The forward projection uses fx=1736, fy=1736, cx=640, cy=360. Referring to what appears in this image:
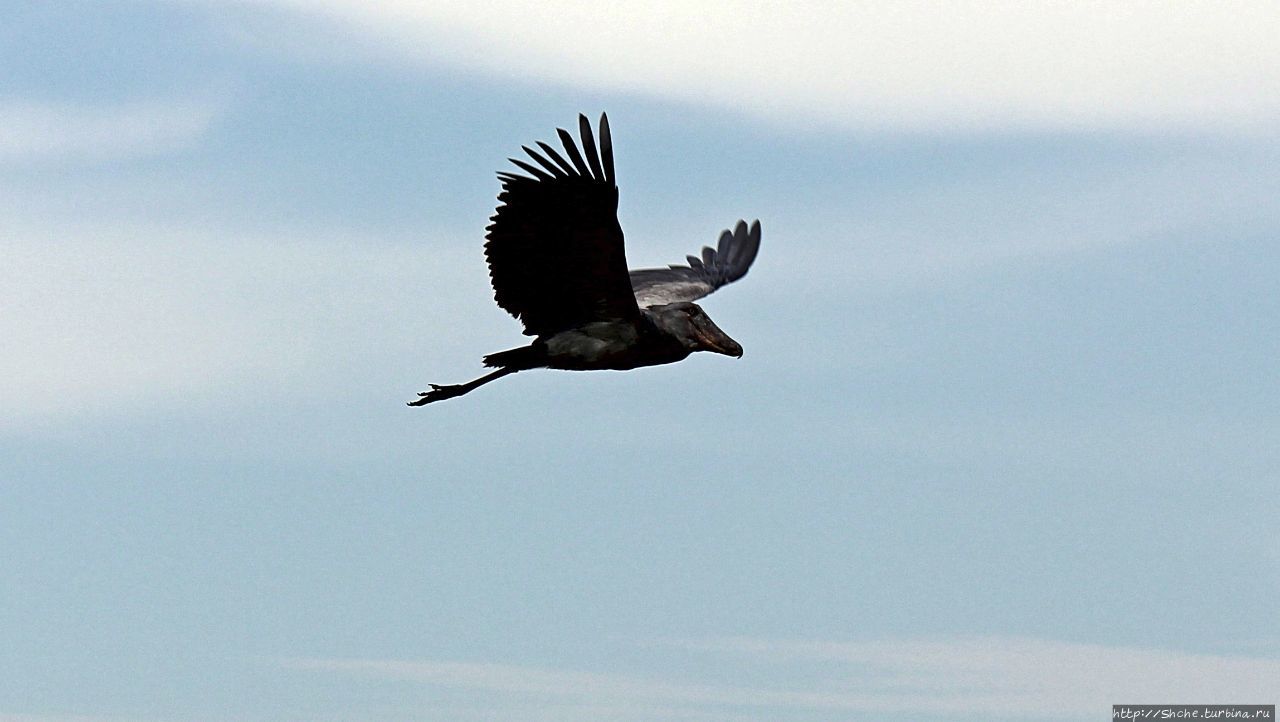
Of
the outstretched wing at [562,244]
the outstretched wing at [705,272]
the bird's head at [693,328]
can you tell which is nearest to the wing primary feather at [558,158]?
the outstretched wing at [562,244]

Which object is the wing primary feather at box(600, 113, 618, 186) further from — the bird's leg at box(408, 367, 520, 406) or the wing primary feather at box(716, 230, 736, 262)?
the wing primary feather at box(716, 230, 736, 262)

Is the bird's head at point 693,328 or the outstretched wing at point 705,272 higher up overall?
the outstretched wing at point 705,272

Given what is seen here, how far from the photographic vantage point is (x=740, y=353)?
16453mm

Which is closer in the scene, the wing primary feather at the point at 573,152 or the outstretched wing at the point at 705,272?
the wing primary feather at the point at 573,152

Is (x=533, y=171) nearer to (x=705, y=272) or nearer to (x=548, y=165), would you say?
(x=548, y=165)

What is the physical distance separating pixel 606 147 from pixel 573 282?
5.41 ft

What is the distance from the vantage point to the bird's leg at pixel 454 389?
15586mm

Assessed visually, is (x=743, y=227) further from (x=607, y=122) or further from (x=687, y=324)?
(x=607, y=122)

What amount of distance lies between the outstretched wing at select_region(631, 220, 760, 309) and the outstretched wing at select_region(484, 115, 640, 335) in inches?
149

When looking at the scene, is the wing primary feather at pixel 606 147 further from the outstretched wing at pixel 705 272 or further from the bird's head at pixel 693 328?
the outstretched wing at pixel 705 272

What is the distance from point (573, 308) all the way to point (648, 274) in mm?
4943

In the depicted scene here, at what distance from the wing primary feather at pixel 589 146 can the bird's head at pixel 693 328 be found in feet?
7.85

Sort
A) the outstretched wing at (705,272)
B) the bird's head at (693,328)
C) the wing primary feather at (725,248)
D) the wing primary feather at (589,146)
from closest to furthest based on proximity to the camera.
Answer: the wing primary feather at (589,146)
the bird's head at (693,328)
the outstretched wing at (705,272)
the wing primary feather at (725,248)

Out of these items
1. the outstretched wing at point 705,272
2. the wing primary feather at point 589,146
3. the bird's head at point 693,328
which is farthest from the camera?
the outstretched wing at point 705,272
